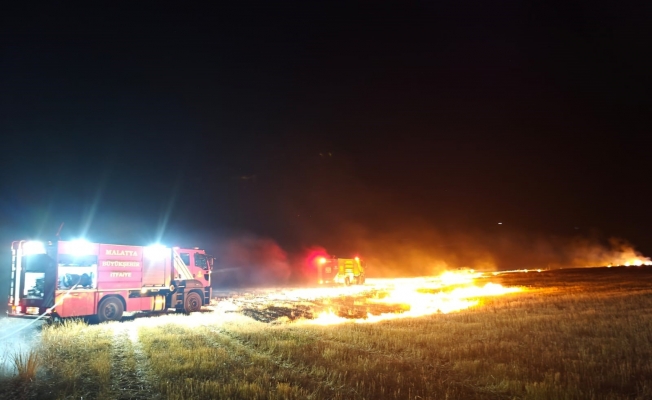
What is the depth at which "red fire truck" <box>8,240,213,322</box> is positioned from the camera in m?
18.4

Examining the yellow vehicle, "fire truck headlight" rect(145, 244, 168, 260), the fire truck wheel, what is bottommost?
the fire truck wheel

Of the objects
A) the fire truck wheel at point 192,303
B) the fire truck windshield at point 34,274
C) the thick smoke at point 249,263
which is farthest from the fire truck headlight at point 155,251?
the thick smoke at point 249,263

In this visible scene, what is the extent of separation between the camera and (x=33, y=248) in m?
19.0

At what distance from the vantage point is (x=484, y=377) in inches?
362

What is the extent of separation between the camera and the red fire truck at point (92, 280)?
18.4m

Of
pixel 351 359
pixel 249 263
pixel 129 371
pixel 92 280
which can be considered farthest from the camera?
pixel 249 263

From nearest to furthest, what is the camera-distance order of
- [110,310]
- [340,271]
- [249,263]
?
1. [110,310]
2. [340,271]
3. [249,263]

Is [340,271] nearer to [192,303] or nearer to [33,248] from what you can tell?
[192,303]

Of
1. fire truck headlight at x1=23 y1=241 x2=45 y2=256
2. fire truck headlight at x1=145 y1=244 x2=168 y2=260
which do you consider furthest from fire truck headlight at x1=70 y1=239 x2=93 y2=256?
fire truck headlight at x1=145 y1=244 x2=168 y2=260

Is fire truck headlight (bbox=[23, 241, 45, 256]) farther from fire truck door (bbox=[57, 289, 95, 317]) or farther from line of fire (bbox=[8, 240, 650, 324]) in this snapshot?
fire truck door (bbox=[57, 289, 95, 317])

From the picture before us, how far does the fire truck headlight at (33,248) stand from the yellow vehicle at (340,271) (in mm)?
31225

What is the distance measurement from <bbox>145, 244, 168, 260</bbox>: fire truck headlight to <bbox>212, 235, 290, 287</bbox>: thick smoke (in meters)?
30.0

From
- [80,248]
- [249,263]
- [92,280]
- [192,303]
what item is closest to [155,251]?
Result: [192,303]

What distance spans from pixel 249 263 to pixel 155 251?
43452 mm
